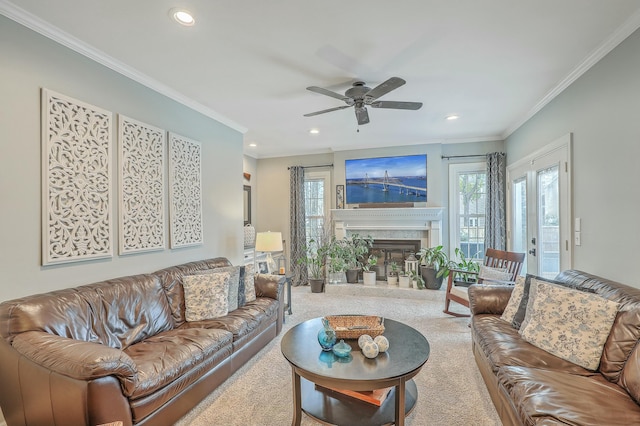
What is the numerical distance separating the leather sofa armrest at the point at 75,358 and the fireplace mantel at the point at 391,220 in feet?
14.2

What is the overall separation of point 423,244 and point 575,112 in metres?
2.99

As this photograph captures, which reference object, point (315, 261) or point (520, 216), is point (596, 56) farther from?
point (315, 261)

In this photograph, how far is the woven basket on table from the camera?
2.17 m

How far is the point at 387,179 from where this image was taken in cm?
539

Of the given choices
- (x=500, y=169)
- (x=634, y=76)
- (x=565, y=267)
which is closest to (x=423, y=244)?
(x=500, y=169)

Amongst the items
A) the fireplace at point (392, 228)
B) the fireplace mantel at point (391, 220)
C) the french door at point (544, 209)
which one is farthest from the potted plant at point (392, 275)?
the french door at point (544, 209)

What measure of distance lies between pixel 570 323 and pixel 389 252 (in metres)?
3.66

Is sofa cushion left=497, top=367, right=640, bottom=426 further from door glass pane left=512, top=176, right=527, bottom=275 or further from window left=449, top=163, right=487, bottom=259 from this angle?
window left=449, top=163, right=487, bottom=259

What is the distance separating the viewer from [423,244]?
531 centimetres

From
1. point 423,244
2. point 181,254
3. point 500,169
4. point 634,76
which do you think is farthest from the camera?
point 423,244

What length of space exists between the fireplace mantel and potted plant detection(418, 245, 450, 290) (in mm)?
227

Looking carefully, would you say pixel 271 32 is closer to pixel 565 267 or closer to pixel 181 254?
pixel 181 254

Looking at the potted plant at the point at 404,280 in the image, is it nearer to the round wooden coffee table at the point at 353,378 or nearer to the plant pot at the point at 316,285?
the plant pot at the point at 316,285

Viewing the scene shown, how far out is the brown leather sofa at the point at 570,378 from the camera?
1.37 metres
